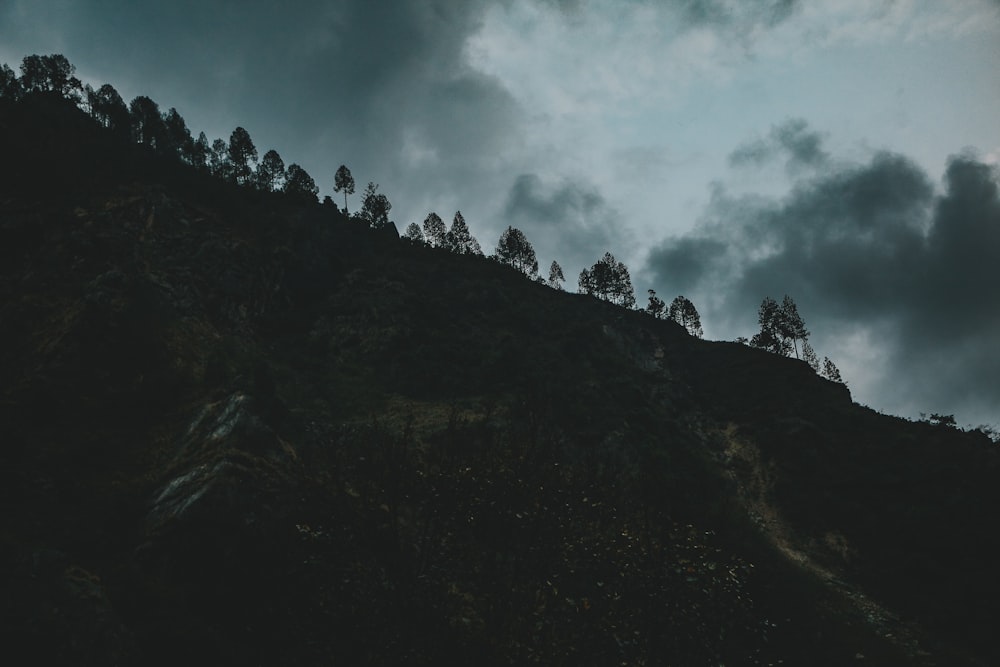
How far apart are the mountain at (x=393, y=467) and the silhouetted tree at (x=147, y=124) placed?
11.9 metres

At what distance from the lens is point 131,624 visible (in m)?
12.9

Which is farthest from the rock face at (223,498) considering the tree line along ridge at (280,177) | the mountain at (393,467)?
the tree line along ridge at (280,177)

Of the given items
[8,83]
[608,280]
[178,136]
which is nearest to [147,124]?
[178,136]

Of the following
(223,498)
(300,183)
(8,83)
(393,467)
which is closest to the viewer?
(393,467)

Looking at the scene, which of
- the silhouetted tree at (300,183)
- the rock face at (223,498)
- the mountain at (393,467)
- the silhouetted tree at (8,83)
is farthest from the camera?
the silhouetted tree at (300,183)

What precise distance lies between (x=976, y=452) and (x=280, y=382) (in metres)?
81.5

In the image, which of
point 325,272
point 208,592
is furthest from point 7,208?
A: point 208,592

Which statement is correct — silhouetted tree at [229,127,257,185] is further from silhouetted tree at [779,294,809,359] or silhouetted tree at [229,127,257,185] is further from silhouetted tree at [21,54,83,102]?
silhouetted tree at [779,294,809,359]

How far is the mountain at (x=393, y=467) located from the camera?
1070 cm

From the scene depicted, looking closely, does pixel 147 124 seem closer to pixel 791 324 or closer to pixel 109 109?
pixel 109 109

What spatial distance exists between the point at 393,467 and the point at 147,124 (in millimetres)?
113574

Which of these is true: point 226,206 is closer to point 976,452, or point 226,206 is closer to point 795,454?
point 795,454

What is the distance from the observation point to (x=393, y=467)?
9.59 metres

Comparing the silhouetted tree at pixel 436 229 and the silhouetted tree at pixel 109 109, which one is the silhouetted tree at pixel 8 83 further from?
the silhouetted tree at pixel 436 229
